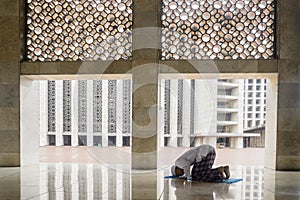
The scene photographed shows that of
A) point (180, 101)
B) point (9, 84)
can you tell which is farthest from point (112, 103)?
point (9, 84)

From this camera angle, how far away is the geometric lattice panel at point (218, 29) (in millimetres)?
6230

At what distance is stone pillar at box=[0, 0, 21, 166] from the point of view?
6.36 metres

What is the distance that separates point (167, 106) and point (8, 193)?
382 cm

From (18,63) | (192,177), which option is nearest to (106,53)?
(18,63)

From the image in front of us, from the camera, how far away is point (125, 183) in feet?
15.3

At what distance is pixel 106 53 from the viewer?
21.2 feet

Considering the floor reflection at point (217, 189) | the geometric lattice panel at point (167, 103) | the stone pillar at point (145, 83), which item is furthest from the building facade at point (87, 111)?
the floor reflection at point (217, 189)

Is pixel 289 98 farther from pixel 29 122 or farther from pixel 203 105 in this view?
pixel 29 122

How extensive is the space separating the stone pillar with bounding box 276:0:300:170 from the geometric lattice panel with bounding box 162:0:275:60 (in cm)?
31

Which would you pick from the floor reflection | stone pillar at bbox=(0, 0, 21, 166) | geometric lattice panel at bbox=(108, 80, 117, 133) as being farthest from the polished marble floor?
geometric lattice panel at bbox=(108, 80, 117, 133)

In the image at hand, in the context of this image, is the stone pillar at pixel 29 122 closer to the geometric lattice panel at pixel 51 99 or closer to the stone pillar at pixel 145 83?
the geometric lattice panel at pixel 51 99

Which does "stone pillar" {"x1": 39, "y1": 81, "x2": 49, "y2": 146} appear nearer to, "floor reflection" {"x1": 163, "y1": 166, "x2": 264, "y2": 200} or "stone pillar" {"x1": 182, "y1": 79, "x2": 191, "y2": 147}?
"stone pillar" {"x1": 182, "y1": 79, "x2": 191, "y2": 147}

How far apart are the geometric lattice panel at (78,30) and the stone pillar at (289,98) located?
109 inches

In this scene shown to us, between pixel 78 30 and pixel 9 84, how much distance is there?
1.63 metres
